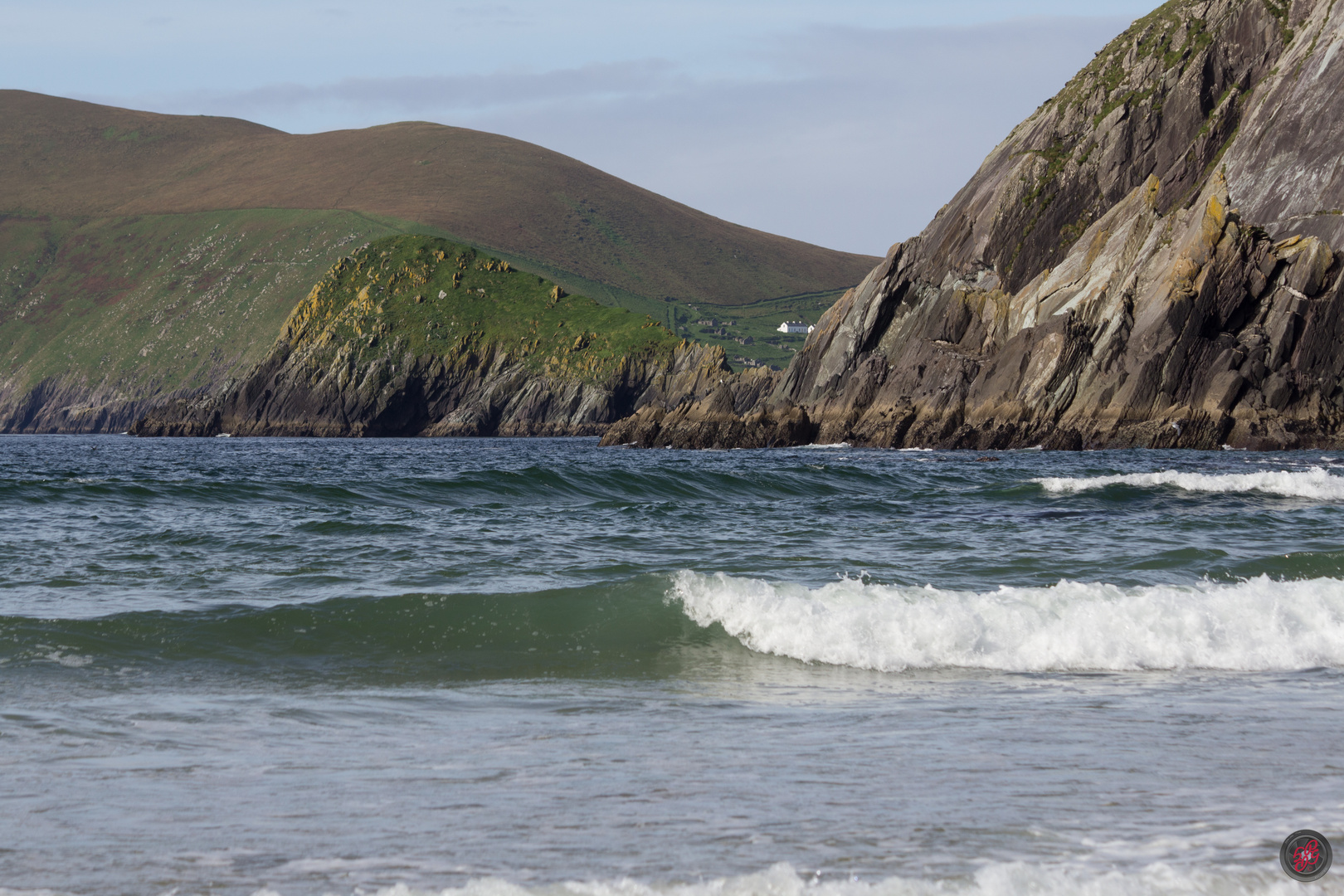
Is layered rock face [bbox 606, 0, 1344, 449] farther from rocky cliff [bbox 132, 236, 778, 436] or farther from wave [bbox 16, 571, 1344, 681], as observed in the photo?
wave [bbox 16, 571, 1344, 681]

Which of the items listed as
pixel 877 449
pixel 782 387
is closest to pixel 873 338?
pixel 782 387

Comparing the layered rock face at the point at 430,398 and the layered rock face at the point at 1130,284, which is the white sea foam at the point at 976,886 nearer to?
the layered rock face at the point at 1130,284

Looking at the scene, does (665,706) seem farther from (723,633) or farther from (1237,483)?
(1237,483)

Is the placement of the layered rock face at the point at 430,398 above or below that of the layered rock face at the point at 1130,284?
below

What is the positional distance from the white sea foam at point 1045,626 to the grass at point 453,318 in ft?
480

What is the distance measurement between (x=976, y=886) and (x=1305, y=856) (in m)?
1.70

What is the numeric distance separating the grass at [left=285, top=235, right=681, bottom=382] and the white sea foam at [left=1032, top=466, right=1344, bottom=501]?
426 feet

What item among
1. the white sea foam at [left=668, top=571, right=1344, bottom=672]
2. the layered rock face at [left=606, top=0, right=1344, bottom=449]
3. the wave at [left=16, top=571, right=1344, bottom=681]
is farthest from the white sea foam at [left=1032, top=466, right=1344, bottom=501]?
the layered rock face at [left=606, top=0, right=1344, bottom=449]

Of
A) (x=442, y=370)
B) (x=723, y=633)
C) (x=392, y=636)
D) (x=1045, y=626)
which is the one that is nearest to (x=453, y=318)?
(x=442, y=370)

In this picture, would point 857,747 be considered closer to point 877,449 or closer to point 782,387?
point 877,449

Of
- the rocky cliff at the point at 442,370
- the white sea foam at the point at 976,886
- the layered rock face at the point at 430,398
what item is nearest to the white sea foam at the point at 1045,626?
the white sea foam at the point at 976,886

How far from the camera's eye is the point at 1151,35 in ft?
315

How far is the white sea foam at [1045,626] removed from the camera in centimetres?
1101

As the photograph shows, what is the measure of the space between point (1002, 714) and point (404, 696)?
5358 mm
